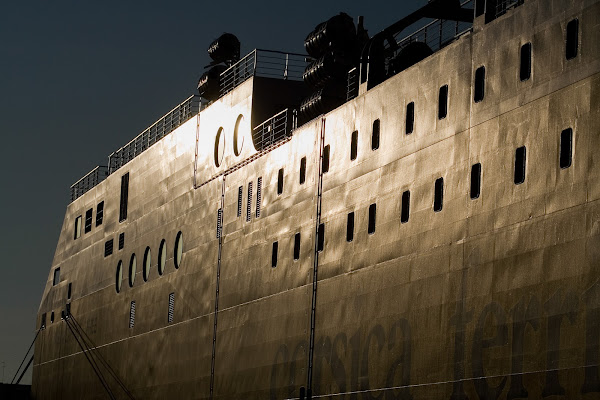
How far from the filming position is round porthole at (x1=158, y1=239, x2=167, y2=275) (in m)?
29.2

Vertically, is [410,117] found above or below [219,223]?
above

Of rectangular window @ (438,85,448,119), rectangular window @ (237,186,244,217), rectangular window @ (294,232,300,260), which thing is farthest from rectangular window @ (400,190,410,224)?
rectangular window @ (237,186,244,217)

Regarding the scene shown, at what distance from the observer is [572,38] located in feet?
48.6

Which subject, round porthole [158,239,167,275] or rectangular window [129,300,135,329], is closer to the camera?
round porthole [158,239,167,275]

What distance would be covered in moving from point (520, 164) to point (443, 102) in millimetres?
2671

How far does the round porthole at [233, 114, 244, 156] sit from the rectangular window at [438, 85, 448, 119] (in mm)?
8766

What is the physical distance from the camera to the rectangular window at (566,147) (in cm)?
1443

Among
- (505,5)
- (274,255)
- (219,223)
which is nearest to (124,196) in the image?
(219,223)

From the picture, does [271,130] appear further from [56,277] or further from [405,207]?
[56,277]

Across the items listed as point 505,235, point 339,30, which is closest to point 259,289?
point 339,30

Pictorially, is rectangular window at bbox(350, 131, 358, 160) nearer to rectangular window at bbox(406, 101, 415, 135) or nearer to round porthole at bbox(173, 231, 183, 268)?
rectangular window at bbox(406, 101, 415, 135)

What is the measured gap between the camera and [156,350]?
28625mm

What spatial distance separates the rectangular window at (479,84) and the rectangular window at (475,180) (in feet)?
3.37

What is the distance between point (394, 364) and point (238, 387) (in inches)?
267
